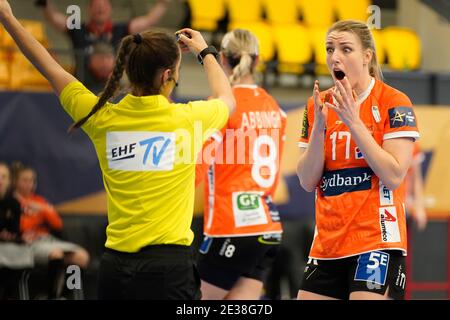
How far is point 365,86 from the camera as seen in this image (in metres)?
4.60

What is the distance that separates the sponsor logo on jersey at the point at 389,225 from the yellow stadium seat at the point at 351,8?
9.00 m

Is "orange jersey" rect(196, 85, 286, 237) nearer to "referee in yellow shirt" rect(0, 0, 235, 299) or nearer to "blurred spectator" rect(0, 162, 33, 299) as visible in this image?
"referee in yellow shirt" rect(0, 0, 235, 299)

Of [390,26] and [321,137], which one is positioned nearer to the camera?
[321,137]

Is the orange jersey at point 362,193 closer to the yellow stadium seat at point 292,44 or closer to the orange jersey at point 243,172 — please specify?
the orange jersey at point 243,172

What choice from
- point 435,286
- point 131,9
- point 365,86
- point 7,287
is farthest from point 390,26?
point 365,86

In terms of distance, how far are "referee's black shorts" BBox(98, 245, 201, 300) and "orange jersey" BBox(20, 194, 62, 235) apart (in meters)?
4.72

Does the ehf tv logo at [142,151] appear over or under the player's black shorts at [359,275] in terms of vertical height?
over

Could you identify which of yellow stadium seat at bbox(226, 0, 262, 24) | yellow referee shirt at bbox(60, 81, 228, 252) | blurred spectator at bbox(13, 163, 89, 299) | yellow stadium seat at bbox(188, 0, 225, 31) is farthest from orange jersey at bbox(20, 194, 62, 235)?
yellow stadium seat at bbox(226, 0, 262, 24)

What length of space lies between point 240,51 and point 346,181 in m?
2.09

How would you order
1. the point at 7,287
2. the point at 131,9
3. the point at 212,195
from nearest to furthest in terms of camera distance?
the point at 212,195 < the point at 7,287 < the point at 131,9

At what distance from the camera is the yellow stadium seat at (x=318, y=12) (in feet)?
44.8

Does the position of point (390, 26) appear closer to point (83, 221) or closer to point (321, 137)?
point (83, 221)

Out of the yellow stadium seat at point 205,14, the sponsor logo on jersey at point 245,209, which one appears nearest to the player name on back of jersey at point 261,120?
the sponsor logo on jersey at point 245,209
